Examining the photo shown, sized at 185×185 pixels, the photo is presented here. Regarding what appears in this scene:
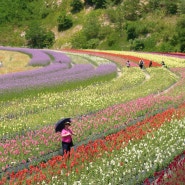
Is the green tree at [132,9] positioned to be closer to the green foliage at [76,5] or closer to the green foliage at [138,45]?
the green foliage at [138,45]

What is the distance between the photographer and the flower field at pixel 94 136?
436 inches

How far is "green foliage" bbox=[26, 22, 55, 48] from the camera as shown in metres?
84.4

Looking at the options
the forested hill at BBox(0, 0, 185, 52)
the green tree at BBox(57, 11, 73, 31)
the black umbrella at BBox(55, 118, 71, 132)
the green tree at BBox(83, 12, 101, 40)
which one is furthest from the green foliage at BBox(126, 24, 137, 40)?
the black umbrella at BBox(55, 118, 71, 132)

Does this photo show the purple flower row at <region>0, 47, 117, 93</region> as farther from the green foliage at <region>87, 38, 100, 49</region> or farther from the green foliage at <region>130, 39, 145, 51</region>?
the green foliage at <region>87, 38, 100, 49</region>

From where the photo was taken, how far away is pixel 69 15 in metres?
95.8

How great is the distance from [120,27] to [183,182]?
72.8m

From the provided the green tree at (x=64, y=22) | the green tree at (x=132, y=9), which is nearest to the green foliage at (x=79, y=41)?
the green tree at (x=64, y=22)

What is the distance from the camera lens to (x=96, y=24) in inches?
3199

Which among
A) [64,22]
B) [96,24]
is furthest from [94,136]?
[64,22]

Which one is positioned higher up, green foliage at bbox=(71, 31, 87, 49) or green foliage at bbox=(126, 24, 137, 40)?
green foliage at bbox=(126, 24, 137, 40)

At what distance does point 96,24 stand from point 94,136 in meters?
67.3

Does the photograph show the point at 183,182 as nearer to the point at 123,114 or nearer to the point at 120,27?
the point at 123,114

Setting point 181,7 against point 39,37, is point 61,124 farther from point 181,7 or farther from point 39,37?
point 39,37

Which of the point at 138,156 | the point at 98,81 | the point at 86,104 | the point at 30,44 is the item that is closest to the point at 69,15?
the point at 30,44
